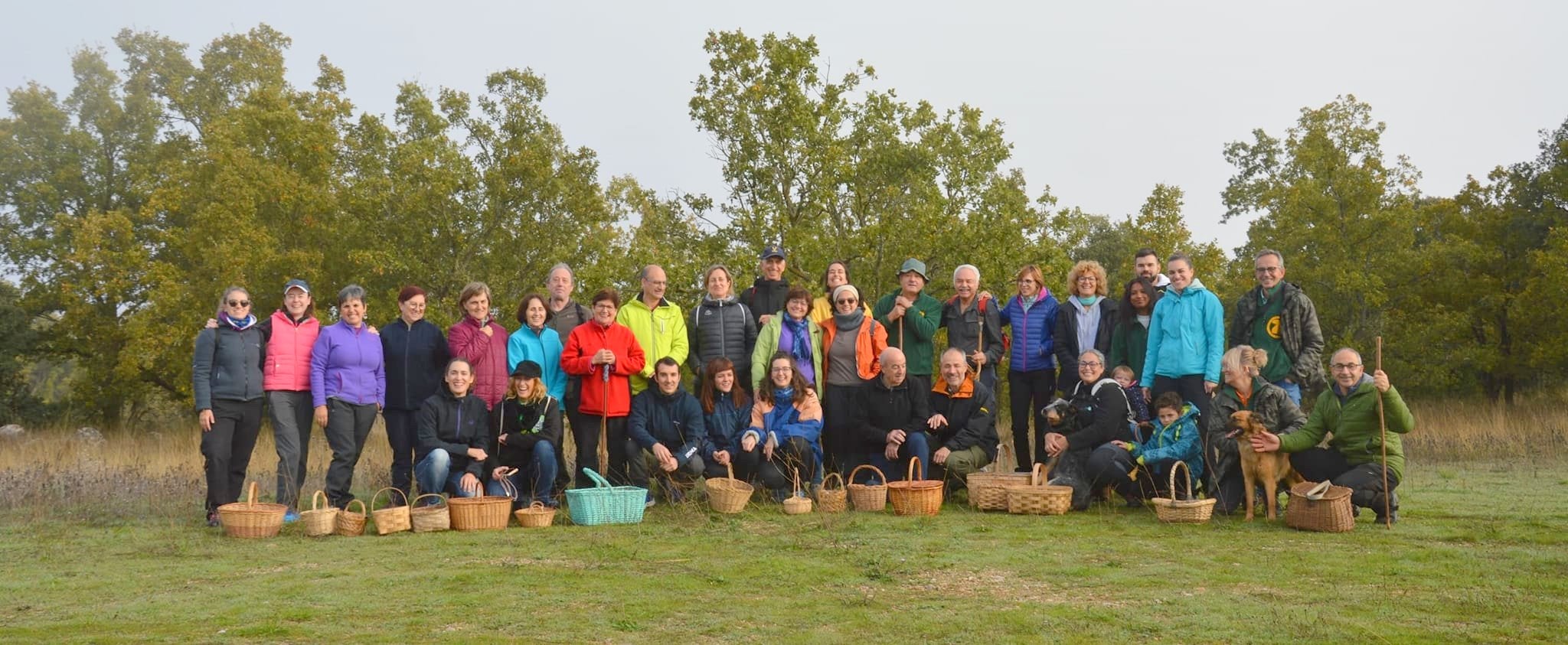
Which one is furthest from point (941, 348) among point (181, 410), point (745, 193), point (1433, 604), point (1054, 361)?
point (181, 410)

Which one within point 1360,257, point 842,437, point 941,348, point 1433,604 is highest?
point 1360,257

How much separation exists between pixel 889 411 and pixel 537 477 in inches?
98.8

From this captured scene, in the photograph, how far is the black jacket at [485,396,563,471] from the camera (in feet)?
27.4

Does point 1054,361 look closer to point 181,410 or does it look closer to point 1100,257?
point 181,410

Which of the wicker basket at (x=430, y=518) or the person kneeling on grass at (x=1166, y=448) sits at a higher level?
the person kneeling on grass at (x=1166, y=448)

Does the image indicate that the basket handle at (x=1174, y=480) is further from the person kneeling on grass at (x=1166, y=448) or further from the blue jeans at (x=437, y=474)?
the blue jeans at (x=437, y=474)

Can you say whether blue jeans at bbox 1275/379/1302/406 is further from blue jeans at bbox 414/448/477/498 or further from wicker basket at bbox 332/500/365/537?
wicker basket at bbox 332/500/365/537

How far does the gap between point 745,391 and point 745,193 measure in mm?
7358

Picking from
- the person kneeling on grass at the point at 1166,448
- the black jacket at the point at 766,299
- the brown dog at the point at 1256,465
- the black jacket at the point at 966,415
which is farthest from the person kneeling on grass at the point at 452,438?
the brown dog at the point at 1256,465

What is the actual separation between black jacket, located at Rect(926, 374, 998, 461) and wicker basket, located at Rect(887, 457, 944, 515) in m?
0.86

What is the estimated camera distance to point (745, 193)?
52.8ft

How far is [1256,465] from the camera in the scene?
24.5 ft

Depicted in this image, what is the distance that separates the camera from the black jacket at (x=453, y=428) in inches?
320

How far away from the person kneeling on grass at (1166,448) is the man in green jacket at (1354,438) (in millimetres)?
612
